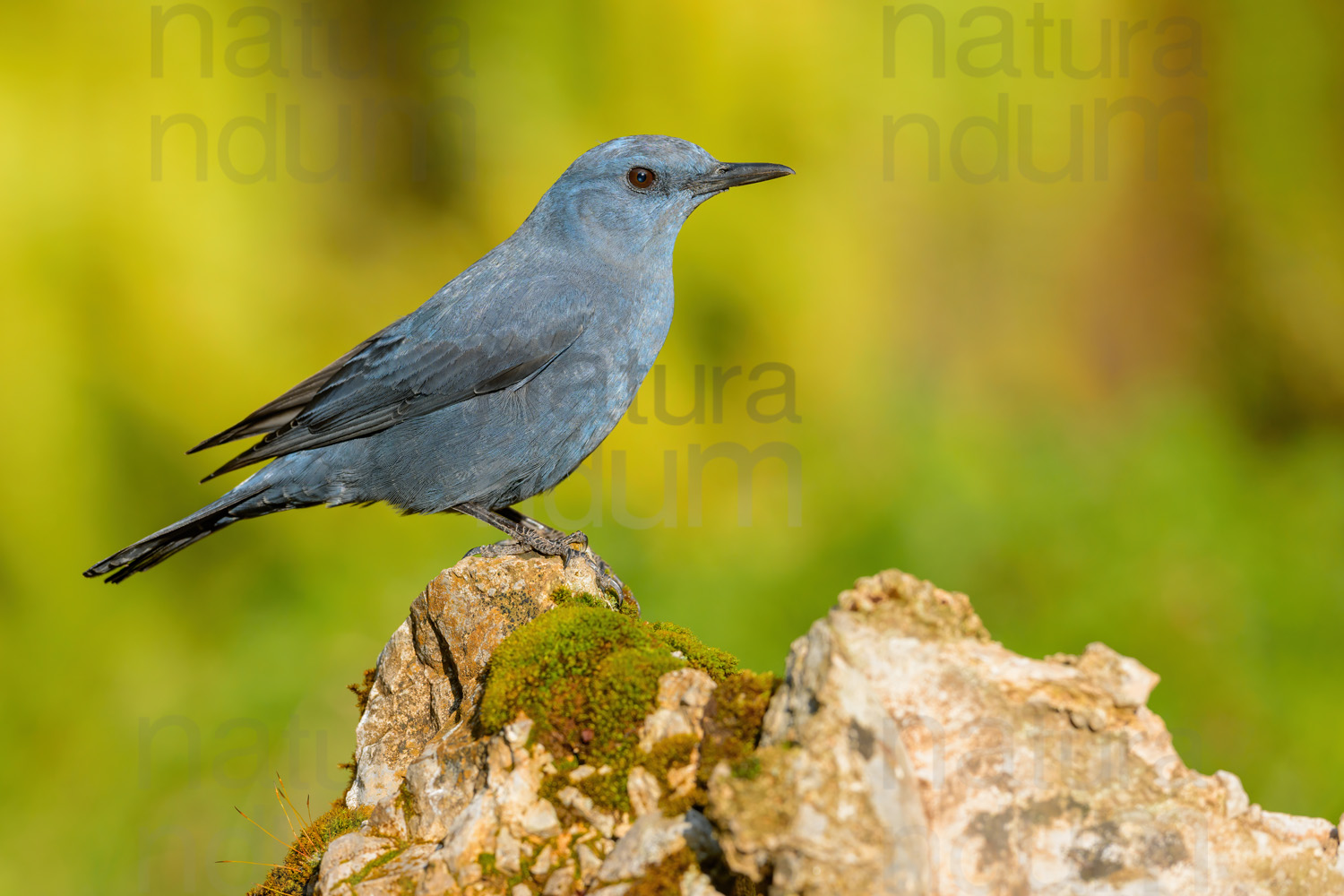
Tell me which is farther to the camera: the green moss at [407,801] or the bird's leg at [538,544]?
the bird's leg at [538,544]

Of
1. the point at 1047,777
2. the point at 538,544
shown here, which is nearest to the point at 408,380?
the point at 538,544

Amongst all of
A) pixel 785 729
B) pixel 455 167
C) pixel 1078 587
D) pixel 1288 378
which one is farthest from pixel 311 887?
pixel 1288 378

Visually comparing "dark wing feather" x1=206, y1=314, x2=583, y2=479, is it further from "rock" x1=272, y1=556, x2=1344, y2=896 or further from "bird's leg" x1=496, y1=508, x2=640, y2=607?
"rock" x1=272, y1=556, x2=1344, y2=896

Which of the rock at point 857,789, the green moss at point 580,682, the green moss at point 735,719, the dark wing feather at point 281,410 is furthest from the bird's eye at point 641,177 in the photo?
the green moss at point 735,719

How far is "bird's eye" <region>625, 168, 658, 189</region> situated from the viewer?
19.4 ft

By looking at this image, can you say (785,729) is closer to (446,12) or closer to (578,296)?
(578,296)

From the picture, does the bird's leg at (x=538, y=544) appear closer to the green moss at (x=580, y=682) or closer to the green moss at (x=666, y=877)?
the green moss at (x=580, y=682)

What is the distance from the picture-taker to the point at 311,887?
4148 mm

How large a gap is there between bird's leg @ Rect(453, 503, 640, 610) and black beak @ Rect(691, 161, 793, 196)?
213 cm

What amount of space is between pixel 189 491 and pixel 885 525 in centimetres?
645

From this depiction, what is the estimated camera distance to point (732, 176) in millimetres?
5891

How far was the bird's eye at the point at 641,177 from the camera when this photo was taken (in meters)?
5.90

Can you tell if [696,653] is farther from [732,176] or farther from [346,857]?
[732,176]

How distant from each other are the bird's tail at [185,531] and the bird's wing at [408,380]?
191 mm
